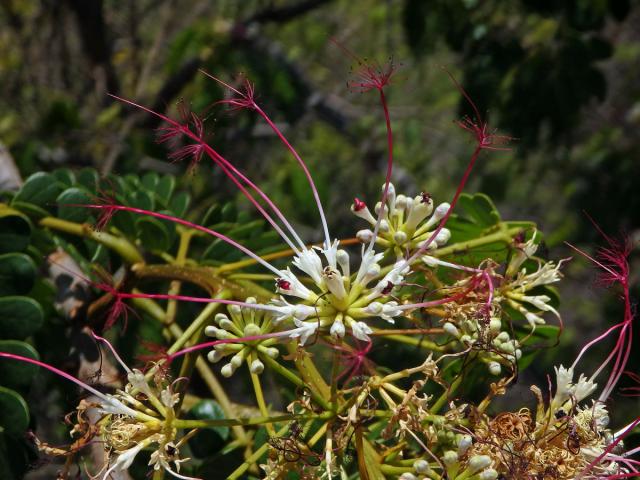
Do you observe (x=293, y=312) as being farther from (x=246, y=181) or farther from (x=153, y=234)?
(x=153, y=234)

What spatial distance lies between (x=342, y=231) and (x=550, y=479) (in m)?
3.33

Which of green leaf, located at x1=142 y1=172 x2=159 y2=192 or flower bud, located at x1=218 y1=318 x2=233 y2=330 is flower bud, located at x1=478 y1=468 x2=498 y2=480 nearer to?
flower bud, located at x1=218 y1=318 x2=233 y2=330

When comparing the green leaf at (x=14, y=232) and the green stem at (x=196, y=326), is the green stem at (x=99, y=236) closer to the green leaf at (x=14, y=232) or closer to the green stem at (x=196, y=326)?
the green leaf at (x=14, y=232)

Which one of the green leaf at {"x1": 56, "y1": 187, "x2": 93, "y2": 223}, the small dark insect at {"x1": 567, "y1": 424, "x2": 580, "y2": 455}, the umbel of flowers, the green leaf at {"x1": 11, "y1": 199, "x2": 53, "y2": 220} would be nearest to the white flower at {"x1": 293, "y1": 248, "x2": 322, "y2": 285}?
the umbel of flowers

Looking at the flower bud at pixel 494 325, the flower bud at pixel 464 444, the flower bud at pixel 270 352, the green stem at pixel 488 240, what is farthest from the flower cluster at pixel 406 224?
the flower bud at pixel 464 444

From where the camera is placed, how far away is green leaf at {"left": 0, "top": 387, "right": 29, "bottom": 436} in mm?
1711

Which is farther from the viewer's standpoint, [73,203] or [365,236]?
Answer: [73,203]

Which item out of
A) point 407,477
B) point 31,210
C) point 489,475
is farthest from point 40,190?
point 489,475

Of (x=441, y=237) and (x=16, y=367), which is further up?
(x=441, y=237)

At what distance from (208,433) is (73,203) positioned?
0.73 metres

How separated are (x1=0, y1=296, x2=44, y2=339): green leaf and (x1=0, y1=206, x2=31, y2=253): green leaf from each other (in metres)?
0.18

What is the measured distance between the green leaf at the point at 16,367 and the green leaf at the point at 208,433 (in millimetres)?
524

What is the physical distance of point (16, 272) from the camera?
192cm

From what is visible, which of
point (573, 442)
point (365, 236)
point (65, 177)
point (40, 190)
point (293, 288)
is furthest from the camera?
point (65, 177)
